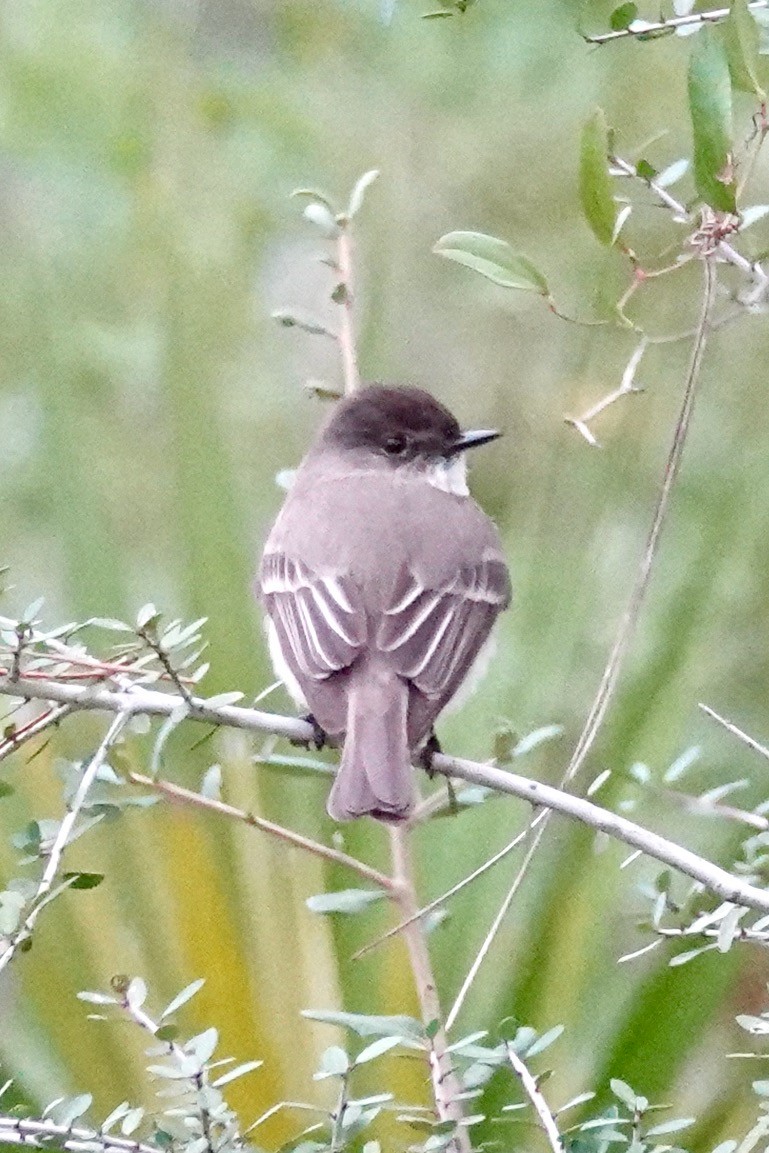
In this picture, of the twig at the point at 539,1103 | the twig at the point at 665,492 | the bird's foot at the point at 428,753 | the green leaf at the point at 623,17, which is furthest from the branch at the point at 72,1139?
the green leaf at the point at 623,17

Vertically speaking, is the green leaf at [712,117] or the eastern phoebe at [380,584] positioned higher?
the green leaf at [712,117]

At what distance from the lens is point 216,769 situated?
6.50 feet

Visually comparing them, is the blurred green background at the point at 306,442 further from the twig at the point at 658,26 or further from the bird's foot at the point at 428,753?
the bird's foot at the point at 428,753

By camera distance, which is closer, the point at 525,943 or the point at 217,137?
the point at 525,943

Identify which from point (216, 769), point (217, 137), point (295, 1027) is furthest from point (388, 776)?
point (217, 137)

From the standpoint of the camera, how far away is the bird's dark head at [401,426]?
3121 mm

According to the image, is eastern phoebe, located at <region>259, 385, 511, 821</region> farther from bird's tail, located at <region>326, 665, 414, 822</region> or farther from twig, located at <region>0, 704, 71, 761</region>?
twig, located at <region>0, 704, 71, 761</region>

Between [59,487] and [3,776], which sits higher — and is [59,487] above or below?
above

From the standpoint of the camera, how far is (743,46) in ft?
5.18

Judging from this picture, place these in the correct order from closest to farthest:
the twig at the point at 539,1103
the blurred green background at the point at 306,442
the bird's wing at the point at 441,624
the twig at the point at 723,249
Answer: the twig at the point at 539,1103 → the twig at the point at 723,249 → the bird's wing at the point at 441,624 → the blurred green background at the point at 306,442

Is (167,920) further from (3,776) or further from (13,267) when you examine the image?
(13,267)

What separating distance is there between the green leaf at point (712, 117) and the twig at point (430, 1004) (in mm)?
742

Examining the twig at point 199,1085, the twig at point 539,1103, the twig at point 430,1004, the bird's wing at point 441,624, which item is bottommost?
the twig at point 430,1004

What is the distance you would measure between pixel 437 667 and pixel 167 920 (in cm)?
63
